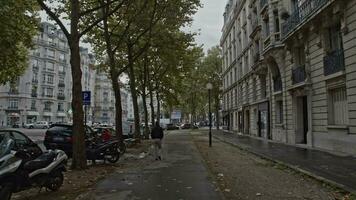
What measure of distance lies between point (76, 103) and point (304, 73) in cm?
1379

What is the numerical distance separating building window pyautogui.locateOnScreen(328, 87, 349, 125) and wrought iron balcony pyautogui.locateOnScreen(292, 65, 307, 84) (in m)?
2.96

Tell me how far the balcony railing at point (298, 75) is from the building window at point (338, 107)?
315 cm

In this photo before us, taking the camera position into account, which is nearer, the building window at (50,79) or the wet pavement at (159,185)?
Result: the wet pavement at (159,185)

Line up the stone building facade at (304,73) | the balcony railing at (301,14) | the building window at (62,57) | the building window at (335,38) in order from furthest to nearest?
1. the building window at (62,57)
2. the balcony railing at (301,14)
3. the building window at (335,38)
4. the stone building facade at (304,73)

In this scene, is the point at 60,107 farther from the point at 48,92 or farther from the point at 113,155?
the point at 113,155

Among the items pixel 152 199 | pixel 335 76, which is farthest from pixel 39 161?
pixel 335 76

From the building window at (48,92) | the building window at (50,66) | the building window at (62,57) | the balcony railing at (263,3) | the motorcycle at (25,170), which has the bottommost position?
the motorcycle at (25,170)

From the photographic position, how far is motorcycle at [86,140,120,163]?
13.7m

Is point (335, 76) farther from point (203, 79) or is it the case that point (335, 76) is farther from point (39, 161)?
point (203, 79)

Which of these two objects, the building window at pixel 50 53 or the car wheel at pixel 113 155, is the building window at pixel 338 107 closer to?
the car wheel at pixel 113 155

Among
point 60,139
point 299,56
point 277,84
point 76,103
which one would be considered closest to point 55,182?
point 76,103

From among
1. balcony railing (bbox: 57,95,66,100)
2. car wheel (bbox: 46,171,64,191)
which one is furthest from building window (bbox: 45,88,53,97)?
car wheel (bbox: 46,171,64,191)

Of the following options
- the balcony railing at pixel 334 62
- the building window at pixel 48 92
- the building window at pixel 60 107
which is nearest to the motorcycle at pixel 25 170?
the balcony railing at pixel 334 62

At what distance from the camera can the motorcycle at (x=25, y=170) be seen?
6648 millimetres
